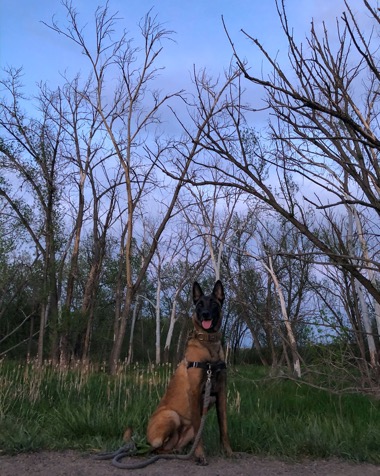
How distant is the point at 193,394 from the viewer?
4.91m

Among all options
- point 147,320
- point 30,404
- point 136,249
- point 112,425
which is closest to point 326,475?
point 112,425

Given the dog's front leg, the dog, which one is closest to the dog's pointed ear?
the dog

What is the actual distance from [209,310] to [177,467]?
1.48 m

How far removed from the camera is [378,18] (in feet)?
11.0

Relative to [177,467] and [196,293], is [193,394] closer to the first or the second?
[177,467]

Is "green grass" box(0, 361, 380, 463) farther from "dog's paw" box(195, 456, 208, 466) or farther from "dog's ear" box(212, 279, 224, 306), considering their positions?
"dog's ear" box(212, 279, 224, 306)

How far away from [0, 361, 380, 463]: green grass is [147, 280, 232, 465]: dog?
1.18 ft

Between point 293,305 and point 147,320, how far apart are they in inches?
714

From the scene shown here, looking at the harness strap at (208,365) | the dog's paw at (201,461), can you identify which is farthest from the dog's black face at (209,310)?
the dog's paw at (201,461)

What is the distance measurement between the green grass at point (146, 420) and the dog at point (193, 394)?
361 millimetres

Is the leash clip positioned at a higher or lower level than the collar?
lower

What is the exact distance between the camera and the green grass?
5.31m

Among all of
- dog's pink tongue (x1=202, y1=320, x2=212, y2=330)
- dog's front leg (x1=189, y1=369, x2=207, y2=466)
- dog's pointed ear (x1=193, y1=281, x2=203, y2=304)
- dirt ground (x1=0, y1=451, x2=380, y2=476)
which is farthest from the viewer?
dog's pointed ear (x1=193, y1=281, x2=203, y2=304)

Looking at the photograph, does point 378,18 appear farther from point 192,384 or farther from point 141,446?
point 141,446
